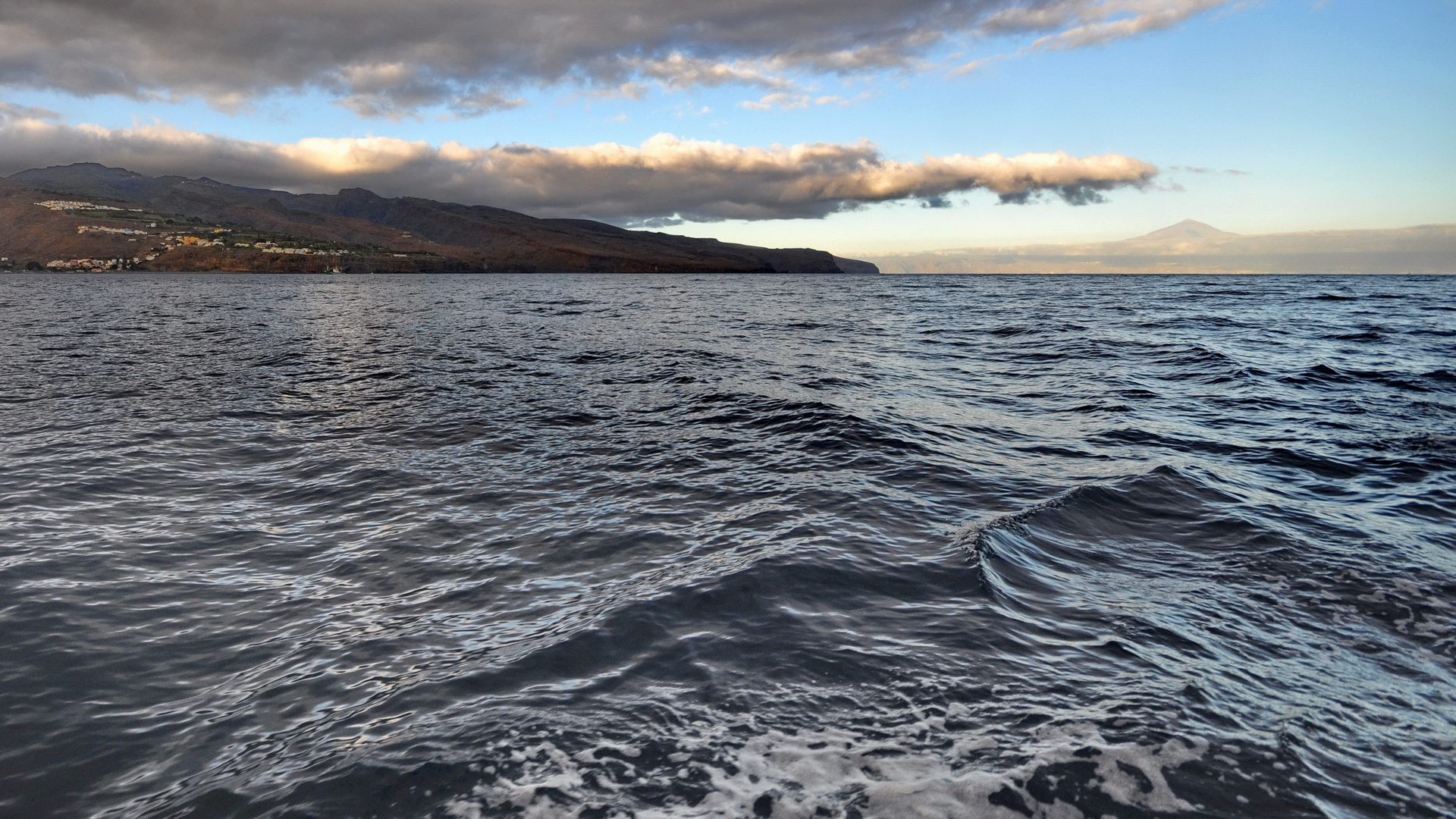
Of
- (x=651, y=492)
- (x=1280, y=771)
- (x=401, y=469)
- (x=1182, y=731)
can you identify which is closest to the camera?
(x=1280, y=771)

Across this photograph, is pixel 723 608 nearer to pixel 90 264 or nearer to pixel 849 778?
pixel 849 778

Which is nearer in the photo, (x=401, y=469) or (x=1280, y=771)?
(x=1280, y=771)

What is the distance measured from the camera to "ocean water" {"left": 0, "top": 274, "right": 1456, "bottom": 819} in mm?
4086

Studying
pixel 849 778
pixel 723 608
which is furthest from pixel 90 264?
pixel 849 778

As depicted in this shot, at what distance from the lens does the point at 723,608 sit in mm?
6371

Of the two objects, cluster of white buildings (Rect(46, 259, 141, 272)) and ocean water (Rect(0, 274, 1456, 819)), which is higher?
cluster of white buildings (Rect(46, 259, 141, 272))

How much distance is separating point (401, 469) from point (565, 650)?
22.5ft

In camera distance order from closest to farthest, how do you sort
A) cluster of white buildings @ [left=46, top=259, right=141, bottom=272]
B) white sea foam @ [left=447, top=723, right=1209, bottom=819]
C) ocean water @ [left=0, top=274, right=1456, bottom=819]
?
white sea foam @ [left=447, top=723, right=1209, bottom=819], ocean water @ [left=0, top=274, right=1456, bottom=819], cluster of white buildings @ [left=46, top=259, right=141, bottom=272]

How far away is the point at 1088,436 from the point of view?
13.7 metres

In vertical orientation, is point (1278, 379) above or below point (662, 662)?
above

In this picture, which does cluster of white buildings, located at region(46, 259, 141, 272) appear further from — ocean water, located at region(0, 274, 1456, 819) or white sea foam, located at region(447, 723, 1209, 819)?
white sea foam, located at region(447, 723, 1209, 819)

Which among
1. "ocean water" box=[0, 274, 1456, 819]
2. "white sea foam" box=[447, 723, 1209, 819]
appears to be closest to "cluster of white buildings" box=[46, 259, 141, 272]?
"ocean water" box=[0, 274, 1456, 819]

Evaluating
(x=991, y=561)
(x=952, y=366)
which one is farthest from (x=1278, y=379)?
(x=991, y=561)

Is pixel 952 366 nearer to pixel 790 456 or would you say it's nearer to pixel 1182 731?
pixel 790 456
